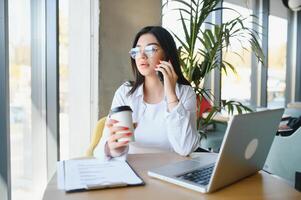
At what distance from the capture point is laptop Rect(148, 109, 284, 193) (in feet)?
2.70

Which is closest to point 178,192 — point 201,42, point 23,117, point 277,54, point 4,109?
point 4,109

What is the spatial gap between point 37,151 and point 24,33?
0.78 metres

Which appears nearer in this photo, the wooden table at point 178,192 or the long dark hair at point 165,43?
the wooden table at point 178,192

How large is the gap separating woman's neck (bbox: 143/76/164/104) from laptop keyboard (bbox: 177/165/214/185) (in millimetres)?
619

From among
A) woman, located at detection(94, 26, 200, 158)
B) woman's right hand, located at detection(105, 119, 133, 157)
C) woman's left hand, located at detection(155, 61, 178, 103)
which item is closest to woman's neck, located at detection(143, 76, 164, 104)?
woman, located at detection(94, 26, 200, 158)

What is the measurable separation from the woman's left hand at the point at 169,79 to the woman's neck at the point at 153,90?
13cm

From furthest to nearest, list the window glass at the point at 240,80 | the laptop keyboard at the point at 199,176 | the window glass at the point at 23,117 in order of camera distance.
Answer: the window glass at the point at 240,80
the window glass at the point at 23,117
the laptop keyboard at the point at 199,176

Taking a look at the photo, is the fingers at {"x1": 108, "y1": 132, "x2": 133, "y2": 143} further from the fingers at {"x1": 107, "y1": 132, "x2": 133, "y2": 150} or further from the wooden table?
the wooden table

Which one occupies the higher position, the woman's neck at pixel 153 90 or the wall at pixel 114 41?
the wall at pixel 114 41

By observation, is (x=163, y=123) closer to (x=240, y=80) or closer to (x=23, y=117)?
(x=23, y=117)

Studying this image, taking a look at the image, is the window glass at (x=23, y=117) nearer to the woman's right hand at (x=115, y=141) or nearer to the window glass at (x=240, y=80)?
the woman's right hand at (x=115, y=141)

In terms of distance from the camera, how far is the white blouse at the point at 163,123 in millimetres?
1358

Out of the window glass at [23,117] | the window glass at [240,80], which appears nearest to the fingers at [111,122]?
the window glass at [23,117]

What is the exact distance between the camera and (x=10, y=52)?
1746 millimetres
